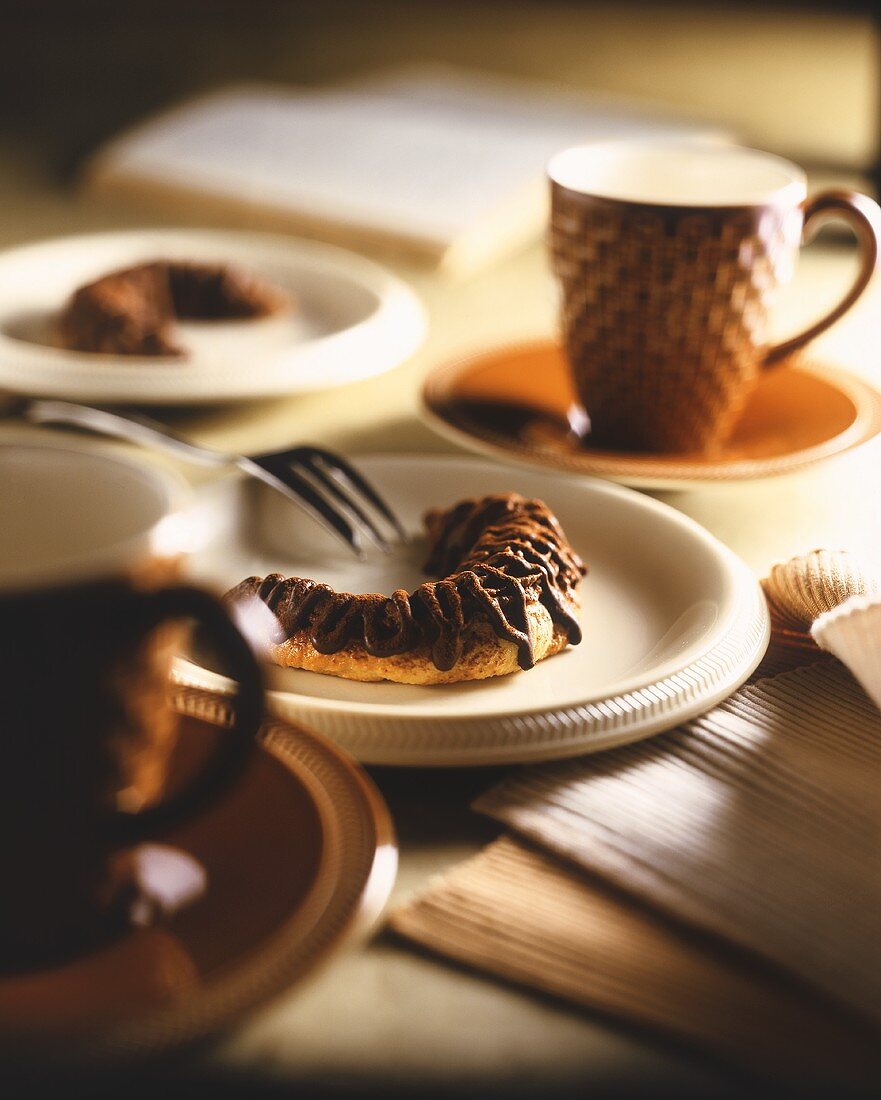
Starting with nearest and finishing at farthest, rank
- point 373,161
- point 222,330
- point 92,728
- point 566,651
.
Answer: point 92,728, point 566,651, point 222,330, point 373,161

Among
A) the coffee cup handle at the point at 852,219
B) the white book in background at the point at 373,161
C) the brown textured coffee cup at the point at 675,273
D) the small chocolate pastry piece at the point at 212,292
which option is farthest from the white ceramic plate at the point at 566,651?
the white book in background at the point at 373,161

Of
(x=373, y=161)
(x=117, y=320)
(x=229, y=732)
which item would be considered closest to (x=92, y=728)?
(x=229, y=732)

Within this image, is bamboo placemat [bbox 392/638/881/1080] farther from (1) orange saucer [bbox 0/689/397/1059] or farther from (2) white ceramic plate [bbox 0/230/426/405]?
(2) white ceramic plate [bbox 0/230/426/405]

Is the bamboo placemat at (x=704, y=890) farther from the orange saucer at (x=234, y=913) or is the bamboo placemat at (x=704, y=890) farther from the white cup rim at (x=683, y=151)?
the white cup rim at (x=683, y=151)

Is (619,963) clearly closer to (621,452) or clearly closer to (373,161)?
(621,452)

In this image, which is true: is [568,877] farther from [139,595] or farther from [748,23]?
[748,23]
